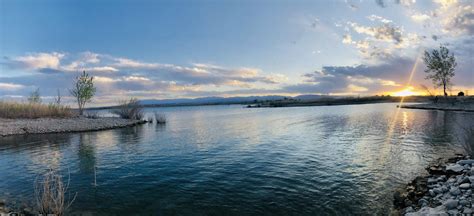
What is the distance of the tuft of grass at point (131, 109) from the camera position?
2271 inches

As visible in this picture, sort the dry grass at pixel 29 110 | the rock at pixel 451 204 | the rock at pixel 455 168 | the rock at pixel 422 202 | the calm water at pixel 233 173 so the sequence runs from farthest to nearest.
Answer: the dry grass at pixel 29 110 < the rock at pixel 455 168 < the calm water at pixel 233 173 < the rock at pixel 422 202 < the rock at pixel 451 204

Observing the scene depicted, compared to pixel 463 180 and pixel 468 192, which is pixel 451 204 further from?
pixel 463 180

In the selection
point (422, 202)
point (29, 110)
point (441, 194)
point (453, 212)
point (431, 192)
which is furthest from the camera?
point (29, 110)

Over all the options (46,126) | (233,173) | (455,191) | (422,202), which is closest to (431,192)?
(422,202)

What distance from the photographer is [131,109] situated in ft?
189

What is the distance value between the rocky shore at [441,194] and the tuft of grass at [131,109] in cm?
5379

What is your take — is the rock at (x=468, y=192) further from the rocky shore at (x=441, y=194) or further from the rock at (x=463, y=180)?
the rock at (x=463, y=180)

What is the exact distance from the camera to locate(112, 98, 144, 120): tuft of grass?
189ft

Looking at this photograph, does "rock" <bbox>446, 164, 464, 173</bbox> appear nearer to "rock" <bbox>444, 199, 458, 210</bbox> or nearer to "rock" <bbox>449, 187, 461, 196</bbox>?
"rock" <bbox>449, 187, 461, 196</bbox>

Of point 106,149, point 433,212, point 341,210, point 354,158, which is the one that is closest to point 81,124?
point 106,149

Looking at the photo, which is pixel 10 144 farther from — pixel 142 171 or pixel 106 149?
pixel 142 171

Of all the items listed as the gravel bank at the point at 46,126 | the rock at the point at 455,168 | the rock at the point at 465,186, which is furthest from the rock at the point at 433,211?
the gravel bank at the point at 46,126

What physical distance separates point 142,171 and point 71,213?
6185mm

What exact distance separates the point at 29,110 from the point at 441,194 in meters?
54.8
